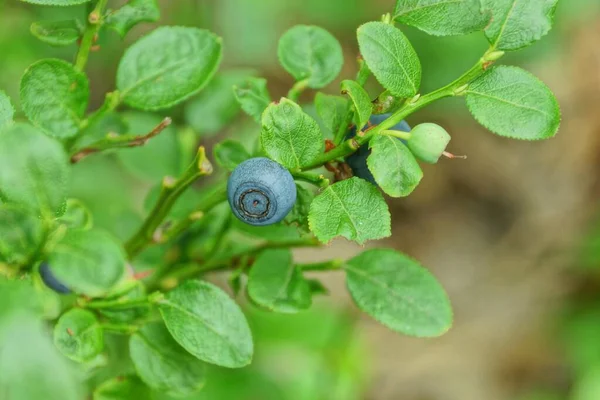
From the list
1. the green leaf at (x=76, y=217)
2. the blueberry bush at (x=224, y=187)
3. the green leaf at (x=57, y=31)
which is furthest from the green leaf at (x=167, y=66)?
the green leaf at (x=76, y=217)

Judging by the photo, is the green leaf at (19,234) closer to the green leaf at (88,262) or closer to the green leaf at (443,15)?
the green leaf at (88,262)

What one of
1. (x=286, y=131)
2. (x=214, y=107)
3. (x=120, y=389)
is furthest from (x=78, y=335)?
(x=214, y=107)

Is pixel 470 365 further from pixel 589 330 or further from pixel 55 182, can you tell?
pixel 55 182

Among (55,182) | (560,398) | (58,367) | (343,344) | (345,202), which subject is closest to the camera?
(58,367)

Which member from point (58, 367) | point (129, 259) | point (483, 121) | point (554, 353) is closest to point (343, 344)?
point (554, 353)

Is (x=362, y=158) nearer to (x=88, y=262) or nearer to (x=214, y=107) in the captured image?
(x=88, y=262)

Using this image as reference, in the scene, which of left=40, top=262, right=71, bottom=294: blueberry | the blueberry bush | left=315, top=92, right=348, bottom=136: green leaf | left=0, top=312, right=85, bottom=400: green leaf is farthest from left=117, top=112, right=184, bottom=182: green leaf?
left=0, top=312, right=85, bottom=400: green leaf
